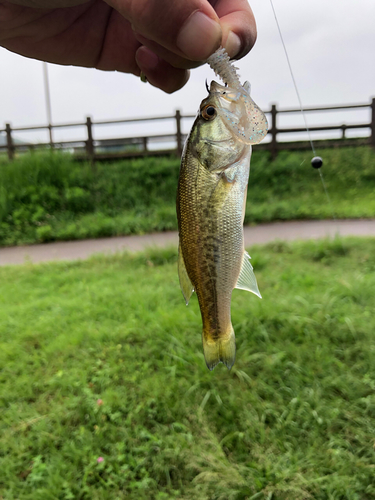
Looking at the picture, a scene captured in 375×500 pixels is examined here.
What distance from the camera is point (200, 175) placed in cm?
126

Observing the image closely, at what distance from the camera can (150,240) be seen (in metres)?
7.14

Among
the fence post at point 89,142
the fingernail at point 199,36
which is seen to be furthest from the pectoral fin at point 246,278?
the fence post at point 89,142

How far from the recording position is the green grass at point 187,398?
2367mm

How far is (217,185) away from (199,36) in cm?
51

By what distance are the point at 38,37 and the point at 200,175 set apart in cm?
164

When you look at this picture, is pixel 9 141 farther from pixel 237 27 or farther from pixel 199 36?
pixel 199 36

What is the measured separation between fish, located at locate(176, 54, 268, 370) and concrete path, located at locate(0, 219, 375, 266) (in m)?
5.07

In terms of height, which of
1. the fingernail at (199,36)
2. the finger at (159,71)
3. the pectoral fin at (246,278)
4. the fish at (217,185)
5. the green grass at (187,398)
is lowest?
the green grass at (187,398)

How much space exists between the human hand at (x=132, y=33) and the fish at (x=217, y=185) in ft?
0.69

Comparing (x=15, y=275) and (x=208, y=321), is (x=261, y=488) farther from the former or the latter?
(x=15, y=275)

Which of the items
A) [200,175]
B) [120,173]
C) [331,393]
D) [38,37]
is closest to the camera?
[200,175]

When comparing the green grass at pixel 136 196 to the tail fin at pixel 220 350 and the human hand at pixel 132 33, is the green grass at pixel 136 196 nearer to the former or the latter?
the human hand at pixel 132 33

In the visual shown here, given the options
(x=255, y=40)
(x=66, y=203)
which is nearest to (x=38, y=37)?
(x=255, y=40)

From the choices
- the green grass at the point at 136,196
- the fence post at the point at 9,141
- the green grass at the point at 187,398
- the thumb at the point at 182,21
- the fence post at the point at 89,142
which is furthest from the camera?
the fence post at the point at 9,141
